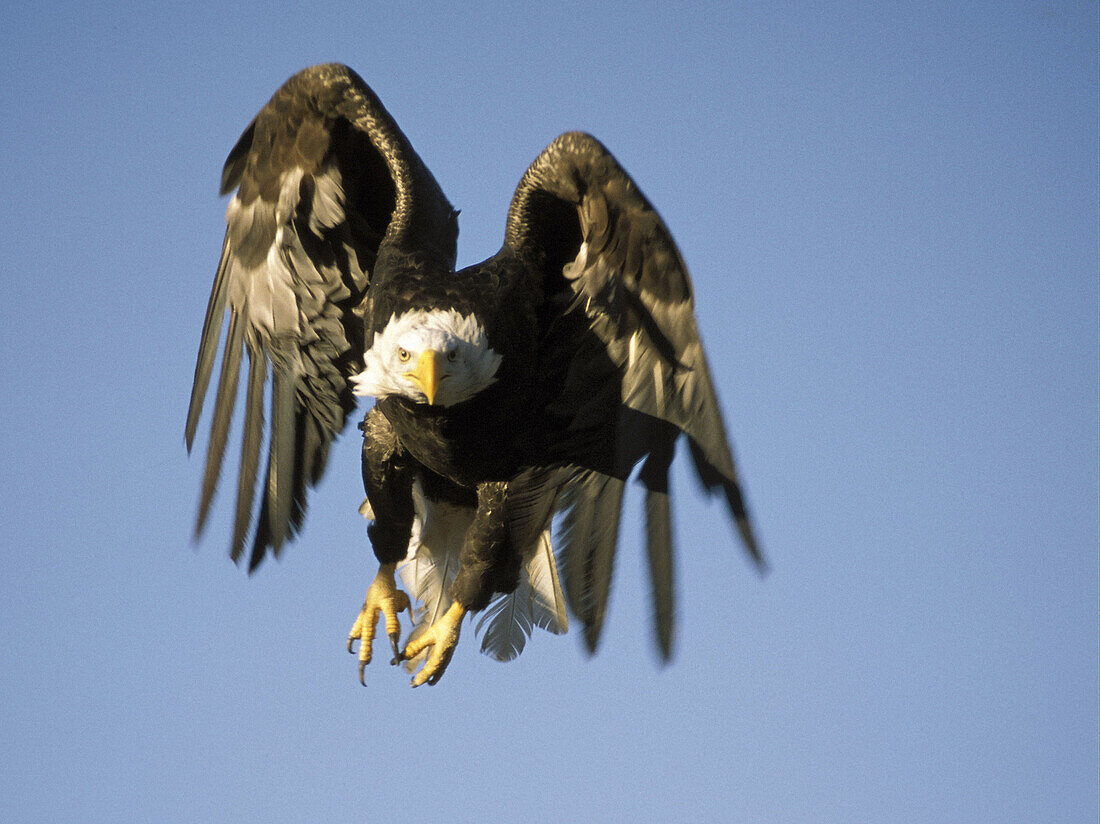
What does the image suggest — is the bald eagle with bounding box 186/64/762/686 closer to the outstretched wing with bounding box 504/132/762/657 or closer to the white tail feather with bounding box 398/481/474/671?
the outstretched wing with bounding box 504/132/762/657

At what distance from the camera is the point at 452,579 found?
23.6 feet

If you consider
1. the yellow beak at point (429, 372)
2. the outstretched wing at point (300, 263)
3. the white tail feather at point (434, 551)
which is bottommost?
the white tail feather at point (434, 551)

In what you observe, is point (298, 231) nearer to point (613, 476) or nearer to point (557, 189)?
point (557, 189)

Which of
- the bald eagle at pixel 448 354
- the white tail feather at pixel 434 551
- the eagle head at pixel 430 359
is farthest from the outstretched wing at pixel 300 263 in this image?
the white tail feather at pixel 434 551

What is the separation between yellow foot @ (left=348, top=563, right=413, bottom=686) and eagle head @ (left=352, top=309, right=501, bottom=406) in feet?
A: 4.26

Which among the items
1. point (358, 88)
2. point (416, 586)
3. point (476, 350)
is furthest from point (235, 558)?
point (358, 88)

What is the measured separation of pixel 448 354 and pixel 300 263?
3.38 ft

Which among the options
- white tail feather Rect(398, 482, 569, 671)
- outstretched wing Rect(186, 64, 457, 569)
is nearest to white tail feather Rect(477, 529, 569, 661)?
white tail feather Rect(398, 482, 569, 671)

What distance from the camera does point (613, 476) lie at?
6.29 meters

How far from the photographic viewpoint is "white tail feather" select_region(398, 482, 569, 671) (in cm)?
695

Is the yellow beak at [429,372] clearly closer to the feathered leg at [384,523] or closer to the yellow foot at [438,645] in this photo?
the feathered leg at [384,523]

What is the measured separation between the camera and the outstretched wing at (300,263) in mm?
6062

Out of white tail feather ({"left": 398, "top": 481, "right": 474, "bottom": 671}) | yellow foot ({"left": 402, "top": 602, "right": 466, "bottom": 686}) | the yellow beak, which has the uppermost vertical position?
the yellow beak

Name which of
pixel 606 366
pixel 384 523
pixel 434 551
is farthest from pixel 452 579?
pixel 606 366
